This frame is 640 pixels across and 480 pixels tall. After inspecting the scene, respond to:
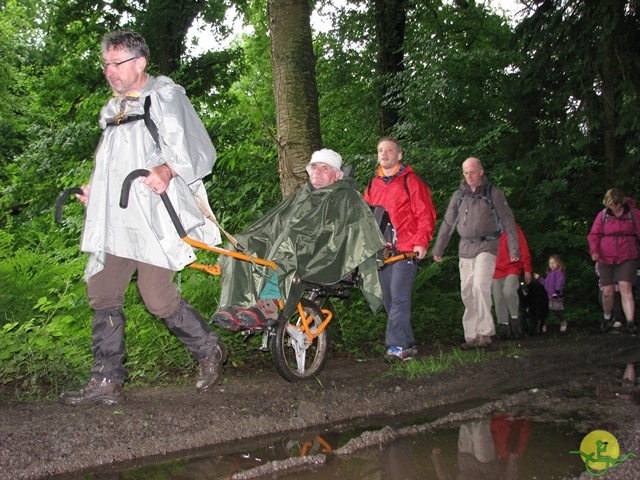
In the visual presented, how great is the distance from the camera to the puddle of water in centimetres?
348

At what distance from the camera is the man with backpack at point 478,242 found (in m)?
8.50

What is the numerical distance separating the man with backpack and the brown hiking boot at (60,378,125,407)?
15.5 feet

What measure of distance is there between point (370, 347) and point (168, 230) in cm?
385

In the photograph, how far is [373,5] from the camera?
17.8 meters

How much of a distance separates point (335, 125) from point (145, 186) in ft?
43.3

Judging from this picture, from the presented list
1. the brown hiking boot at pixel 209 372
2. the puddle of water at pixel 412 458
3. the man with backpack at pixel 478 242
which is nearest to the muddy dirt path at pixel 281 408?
the brown hiking boot at pixel 209 372

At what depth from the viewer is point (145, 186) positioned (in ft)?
15.7

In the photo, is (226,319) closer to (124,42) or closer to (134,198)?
(134,198)

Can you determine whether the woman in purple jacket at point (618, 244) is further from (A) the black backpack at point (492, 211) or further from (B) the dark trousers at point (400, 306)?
(B) the dark trousers at point (400, 306)

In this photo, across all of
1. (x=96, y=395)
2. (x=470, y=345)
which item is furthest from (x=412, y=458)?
(x=470, y=345)

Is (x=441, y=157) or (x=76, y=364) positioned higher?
(x=441, y=157)

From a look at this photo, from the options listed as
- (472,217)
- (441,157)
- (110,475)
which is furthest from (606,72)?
(110,475)

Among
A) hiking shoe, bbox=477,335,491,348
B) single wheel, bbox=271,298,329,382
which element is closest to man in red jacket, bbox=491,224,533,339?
hiking shoe, bbox=477,335,491,348

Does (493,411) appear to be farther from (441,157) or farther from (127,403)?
(441,157)
